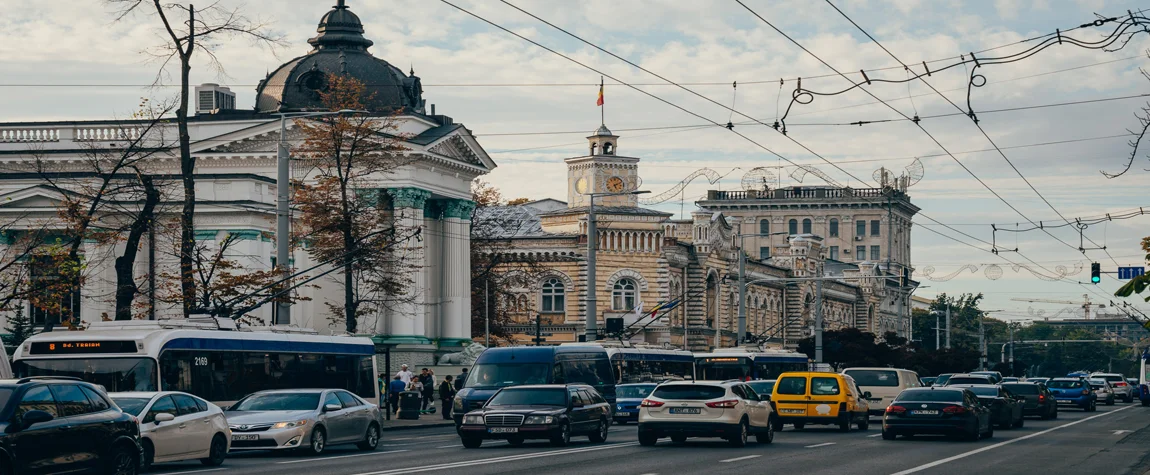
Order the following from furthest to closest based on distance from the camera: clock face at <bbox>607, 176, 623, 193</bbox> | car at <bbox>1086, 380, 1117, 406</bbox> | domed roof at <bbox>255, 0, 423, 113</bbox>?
clock face at <bbox>607, 176, 623, 193</bbox>, car at <bbox>1086, 380, 1117, 406</bbox>, domed roof at <bbox>255, 0, 423, 113</bbox>

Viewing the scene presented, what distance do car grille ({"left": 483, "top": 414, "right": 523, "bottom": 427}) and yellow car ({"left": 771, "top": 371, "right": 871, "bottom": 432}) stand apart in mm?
9420

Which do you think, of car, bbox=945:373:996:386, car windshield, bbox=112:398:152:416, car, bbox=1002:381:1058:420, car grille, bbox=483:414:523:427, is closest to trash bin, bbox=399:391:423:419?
car, bbox=1002:381:1058:420

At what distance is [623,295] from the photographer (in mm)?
97188

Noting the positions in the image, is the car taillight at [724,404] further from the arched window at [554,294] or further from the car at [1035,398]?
the arched window at [554,294]

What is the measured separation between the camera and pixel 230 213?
2416 inches

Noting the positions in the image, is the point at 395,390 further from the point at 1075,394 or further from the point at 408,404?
the point at 1075,394

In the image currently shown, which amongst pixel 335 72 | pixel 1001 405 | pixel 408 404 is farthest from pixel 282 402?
pixel 335 72

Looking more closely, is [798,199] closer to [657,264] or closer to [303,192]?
[657,264]

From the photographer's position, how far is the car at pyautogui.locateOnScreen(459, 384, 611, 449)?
29.9 meters

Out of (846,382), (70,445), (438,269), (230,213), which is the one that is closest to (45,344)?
(70,445)

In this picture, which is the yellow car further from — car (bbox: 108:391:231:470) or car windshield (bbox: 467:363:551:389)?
car (bbox: 108:391:231:470)

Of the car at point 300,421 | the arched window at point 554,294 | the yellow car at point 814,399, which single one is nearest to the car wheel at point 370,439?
the car at point 300,421

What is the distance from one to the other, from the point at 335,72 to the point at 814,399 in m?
38.2

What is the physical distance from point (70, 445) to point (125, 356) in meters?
10.6
